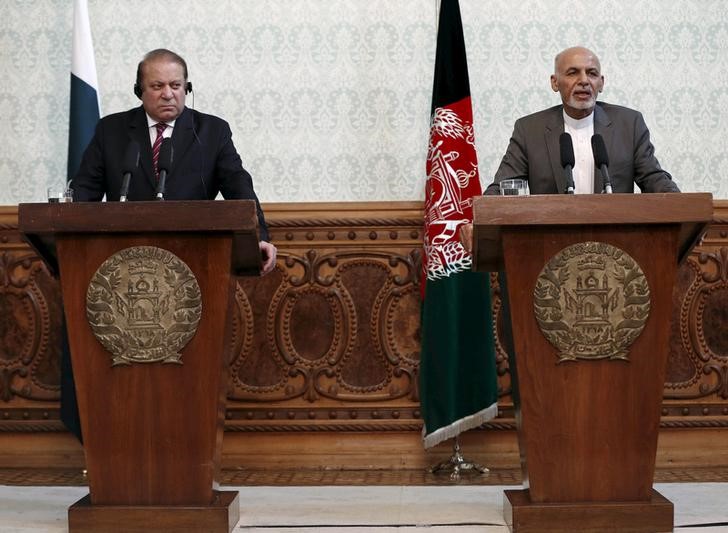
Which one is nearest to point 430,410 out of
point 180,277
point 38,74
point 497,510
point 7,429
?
point 497,510

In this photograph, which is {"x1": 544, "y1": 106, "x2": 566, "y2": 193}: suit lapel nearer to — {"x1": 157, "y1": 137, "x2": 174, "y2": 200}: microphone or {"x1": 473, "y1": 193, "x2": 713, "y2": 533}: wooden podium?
{"x1": 473, "y1": 193, "x2": 713, "y2": 533}: wooden podium

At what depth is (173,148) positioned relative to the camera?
3.98 meters

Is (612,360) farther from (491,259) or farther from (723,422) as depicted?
(723,422)

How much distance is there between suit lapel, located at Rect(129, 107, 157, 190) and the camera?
13.0 feet

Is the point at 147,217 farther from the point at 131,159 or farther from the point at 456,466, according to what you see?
the point at 456,466

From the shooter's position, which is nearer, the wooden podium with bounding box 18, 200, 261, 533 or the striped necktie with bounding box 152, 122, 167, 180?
the wooden podium with bounding box 18, 200, 261, 533

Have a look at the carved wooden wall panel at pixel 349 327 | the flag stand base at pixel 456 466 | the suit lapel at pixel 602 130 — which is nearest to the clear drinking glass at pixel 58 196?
the carved wooden wall panel at pixel 349 327

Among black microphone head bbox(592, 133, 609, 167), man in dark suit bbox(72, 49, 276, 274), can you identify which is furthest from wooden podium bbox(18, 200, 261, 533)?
black microphone head bbox(592, 133, 609, 167)

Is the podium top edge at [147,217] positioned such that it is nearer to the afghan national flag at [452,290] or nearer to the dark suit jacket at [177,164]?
the dark suit jacket at [177,164]

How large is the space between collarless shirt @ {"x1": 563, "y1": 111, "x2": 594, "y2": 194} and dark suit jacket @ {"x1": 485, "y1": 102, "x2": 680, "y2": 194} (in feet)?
0.12

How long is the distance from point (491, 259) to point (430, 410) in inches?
54.2

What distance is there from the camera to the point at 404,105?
17.2 ft

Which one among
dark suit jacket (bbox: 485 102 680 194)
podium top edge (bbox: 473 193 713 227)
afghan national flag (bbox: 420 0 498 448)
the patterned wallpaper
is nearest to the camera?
podium top edge (bbox: 473 193 713 227)

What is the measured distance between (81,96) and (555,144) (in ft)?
7.82
